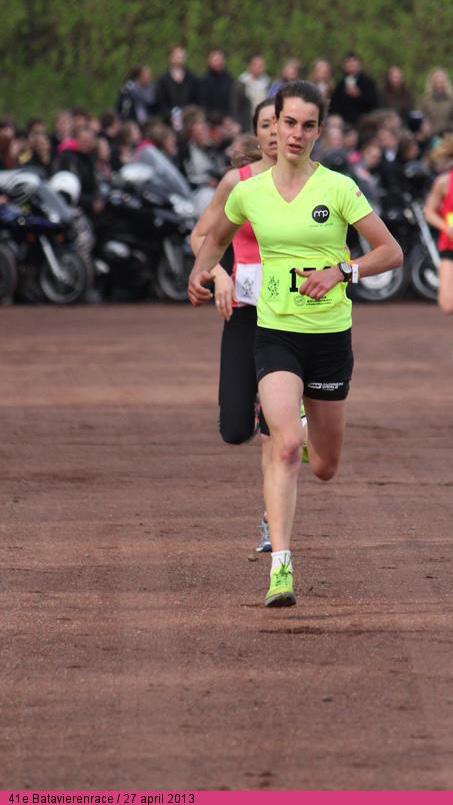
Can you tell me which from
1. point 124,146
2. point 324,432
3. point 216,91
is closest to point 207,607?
point 324,432

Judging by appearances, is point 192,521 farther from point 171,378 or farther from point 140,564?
point 171,378

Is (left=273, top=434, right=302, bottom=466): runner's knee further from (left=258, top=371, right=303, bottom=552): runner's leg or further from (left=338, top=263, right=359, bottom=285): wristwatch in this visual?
(left=338, top=263, right=359, bottom=285): wristwatch

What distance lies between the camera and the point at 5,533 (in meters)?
10.4

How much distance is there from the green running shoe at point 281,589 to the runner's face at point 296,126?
5.27 ft

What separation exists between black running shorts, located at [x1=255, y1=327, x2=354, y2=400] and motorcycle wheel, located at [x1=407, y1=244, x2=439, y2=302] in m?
17.7

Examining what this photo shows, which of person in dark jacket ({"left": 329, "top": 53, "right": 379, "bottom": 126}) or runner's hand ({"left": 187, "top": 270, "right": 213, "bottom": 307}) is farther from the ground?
runner's hand ({"left": 187, "top": 270, "right": 213, "bottom": 307})

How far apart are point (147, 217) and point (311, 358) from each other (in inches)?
661

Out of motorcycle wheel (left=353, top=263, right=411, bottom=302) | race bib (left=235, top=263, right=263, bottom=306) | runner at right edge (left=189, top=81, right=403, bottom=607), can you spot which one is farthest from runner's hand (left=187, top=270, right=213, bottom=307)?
motorcycle wheel (left=353, top=263, right=411, bottom=302)

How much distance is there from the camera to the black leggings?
30.7ft

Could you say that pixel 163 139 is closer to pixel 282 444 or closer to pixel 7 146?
pixel 7 146

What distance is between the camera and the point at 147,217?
993 inches

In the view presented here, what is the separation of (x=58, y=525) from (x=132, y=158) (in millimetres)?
15610

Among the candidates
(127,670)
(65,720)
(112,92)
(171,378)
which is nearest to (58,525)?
(127,670)
